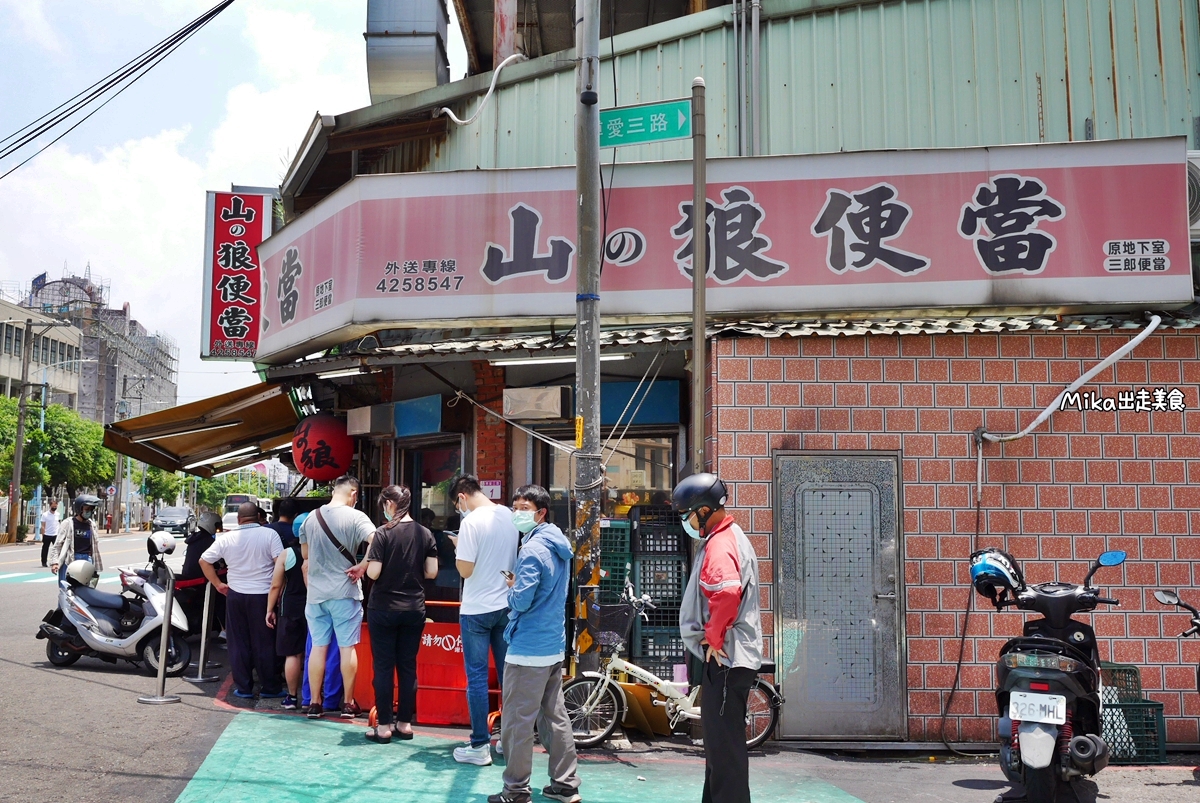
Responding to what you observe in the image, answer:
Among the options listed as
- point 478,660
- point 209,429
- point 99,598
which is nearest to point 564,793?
point 478,660

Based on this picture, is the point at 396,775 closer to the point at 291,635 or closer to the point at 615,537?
the point at 291,635

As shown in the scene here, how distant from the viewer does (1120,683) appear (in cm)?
730

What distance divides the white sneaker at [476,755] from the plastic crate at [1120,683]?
4.49 metres

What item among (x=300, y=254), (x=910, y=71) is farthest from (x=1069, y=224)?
(x=300, y=254)

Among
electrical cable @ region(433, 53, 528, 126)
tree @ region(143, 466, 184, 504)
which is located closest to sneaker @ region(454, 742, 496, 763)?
electrical cable @ region(433, 53, 528, 126)

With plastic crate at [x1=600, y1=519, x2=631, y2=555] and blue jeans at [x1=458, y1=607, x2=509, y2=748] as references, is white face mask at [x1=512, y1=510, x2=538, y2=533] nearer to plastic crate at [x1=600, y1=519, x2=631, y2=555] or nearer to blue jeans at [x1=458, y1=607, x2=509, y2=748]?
blue jeans at [x1=458, y1=607, x2=509, y2=748]

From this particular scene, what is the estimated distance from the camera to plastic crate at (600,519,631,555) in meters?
8.58

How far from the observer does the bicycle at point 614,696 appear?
7.13m

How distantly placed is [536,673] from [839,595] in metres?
2.87

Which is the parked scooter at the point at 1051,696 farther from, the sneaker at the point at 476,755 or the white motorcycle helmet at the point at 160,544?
the white motorcycle helmet at the point at 160,544

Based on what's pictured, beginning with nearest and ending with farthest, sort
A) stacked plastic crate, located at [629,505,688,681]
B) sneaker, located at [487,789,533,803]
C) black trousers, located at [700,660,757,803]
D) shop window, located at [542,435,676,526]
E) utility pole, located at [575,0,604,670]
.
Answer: black trousers, located at [700,660,757,803] < sneaker, located at [487,789,533,803] < utility pole, located at [575,0,604,670] < stacked plastic crate, located at [629,505,688,681] < shop window, located at [542,435,676,526]

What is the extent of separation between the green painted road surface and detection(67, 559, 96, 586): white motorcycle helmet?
162 inches

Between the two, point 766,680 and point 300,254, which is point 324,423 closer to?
point 300,254

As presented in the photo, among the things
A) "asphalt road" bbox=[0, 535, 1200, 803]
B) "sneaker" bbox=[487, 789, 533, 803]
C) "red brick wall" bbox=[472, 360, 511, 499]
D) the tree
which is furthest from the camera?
the tree
